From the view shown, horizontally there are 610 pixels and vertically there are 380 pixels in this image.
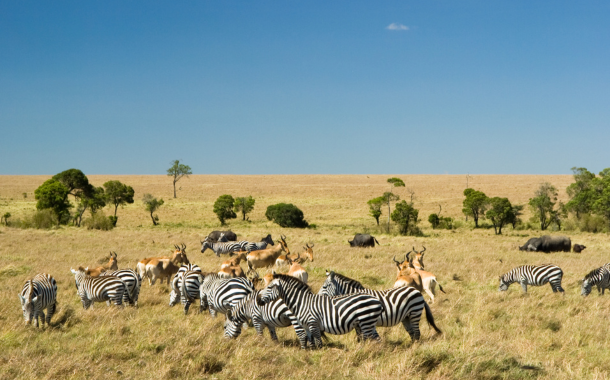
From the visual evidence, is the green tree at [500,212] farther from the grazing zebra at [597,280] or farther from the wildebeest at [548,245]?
the grazing zebra at [597,280]

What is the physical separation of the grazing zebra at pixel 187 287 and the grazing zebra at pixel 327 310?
12.6 ft

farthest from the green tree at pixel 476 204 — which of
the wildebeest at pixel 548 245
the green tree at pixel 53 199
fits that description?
the green tree at pixel 53 199

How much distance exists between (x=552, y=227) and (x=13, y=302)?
47.4 m

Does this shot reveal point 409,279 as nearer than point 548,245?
Yes

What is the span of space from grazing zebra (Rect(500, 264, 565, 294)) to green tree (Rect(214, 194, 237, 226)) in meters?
41.3

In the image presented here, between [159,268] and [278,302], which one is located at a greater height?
[278,302]

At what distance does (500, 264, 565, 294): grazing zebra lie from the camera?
14.6m

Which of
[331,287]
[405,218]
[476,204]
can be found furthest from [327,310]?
[476,204]

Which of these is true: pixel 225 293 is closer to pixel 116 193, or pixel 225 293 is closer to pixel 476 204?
pixel 476 204

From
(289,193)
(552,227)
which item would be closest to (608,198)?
(552,227)

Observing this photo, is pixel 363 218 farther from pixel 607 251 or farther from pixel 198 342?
pixel 198 342

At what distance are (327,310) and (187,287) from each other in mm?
5065

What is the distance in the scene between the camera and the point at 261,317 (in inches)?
354

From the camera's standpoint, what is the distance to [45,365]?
7102 millimetres
